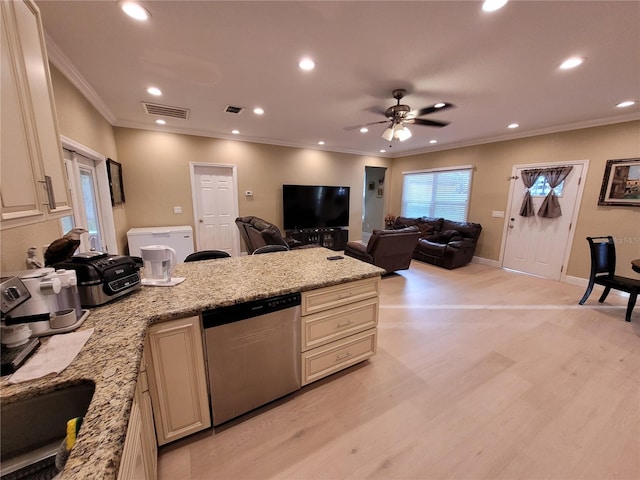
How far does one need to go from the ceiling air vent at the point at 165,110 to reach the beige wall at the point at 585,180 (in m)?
5.44

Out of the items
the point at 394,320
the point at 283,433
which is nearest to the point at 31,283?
the point at 283,433

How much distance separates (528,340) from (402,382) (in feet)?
5.25

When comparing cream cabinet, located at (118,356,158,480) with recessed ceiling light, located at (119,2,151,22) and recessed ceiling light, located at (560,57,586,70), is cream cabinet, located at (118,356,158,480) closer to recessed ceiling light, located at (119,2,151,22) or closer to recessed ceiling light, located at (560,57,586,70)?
recessed ceiling light, located at (119,2,151,22)

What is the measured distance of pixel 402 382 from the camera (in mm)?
2010

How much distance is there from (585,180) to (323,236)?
4753mm

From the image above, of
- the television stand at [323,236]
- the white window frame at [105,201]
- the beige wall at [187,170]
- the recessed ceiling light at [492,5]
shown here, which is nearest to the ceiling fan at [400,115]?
the recessed ceiling light at [492,5]

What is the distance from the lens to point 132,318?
120 cm

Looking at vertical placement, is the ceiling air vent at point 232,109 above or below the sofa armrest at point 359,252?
above

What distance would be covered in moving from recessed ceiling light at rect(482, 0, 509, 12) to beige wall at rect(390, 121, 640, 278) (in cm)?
374

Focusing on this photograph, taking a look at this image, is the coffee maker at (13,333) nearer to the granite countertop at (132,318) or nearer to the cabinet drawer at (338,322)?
the granite countertop at (132,318)

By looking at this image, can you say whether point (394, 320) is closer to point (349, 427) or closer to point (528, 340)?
point (528, 340)

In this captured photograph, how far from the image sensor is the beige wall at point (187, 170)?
4.30 meters

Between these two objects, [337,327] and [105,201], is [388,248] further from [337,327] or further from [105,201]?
[105,201]

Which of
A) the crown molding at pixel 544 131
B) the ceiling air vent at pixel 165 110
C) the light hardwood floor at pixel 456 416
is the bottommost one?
the light hardwood floor at pixel 456 416
